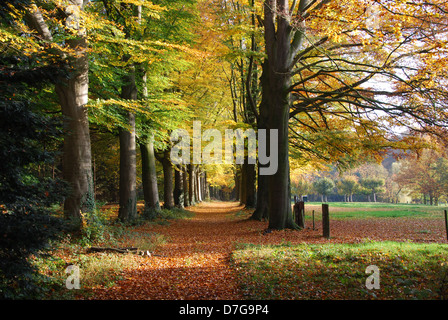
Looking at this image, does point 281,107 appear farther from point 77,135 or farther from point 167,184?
point 167,184

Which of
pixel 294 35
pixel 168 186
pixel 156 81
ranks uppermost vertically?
pixel 294 35

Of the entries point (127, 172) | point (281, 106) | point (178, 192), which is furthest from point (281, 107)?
point (178, 192)

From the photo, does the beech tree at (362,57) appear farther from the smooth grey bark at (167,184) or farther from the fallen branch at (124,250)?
the smooth grey bark at (167,184)

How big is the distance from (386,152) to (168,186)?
1400cm

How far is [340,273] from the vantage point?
5.79 m

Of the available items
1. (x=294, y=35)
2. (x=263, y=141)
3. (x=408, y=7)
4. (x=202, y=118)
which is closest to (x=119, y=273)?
(x=408, y=7)

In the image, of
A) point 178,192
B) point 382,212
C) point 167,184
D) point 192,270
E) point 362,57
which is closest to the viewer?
point 192,270

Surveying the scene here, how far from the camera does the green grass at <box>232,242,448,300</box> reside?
484 cm

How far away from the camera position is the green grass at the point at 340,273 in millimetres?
4836

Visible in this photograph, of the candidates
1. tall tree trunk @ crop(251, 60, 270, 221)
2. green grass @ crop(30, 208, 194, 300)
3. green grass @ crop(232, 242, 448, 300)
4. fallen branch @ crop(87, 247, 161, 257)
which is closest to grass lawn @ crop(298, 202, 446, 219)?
tall tree trunk @ crop(251, 60, 270, 221)

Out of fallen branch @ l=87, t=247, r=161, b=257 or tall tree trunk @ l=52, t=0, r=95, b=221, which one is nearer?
fallen branch @ l=87, t=247, r=161, b=257

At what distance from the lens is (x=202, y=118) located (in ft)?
69.9

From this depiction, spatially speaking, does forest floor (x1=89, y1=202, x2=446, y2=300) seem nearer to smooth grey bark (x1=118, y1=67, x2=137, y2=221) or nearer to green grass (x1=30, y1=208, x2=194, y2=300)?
green grass (x1=30, y1=208, x2=194, y2=300)
